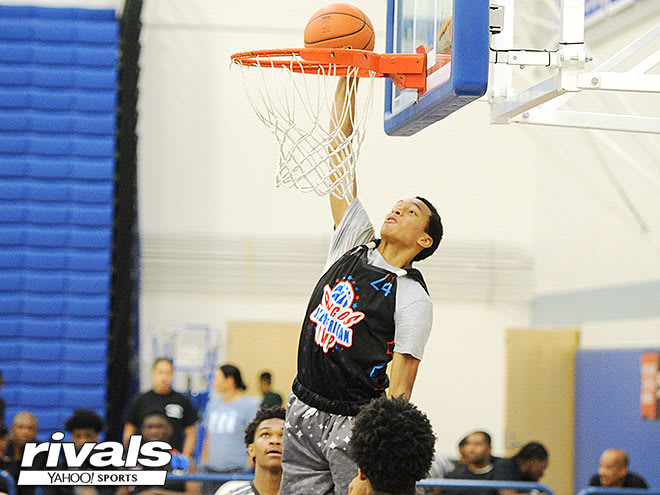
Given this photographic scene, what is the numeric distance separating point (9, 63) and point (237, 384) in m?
5.01

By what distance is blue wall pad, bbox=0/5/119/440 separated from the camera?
35.0 feet

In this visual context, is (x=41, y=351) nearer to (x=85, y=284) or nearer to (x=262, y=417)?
(x=85, y=284)

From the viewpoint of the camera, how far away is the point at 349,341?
352 cm

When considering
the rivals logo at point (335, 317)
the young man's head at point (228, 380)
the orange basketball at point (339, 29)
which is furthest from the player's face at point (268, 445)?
the young man's head at point (228, 380)

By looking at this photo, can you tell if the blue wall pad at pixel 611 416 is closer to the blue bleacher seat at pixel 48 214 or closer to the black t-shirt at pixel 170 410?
the black t-shirt at pixel 170 410

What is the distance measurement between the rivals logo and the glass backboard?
0.73m

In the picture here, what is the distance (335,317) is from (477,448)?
14.3 ft

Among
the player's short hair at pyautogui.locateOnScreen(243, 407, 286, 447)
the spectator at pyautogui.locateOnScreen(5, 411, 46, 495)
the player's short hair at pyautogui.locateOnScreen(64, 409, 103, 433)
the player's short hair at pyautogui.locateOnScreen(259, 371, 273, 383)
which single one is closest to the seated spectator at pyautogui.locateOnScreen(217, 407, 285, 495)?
the player's short hair at pyautogui.locateOnScreen(243, 407, 286, 447)

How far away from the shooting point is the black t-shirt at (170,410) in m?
7.91

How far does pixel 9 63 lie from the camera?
11.0 metres

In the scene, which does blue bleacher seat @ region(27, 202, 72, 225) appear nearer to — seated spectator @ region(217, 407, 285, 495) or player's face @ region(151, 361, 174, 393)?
player's face @ region(151, 361, 174, 393)

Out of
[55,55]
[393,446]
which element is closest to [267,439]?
[393,446]

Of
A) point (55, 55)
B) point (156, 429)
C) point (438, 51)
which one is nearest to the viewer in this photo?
point (438, 51)

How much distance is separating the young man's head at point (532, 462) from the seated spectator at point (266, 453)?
3.80 meters
